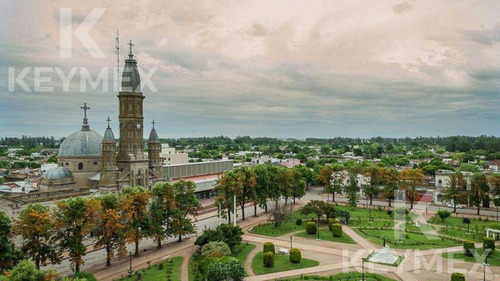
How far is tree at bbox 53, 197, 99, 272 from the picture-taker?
37.7 meters

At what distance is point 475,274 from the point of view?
36906 mm

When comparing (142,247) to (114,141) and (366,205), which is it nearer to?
(114,141)

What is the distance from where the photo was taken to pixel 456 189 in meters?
67.9

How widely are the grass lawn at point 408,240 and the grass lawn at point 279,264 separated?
12.7 meters

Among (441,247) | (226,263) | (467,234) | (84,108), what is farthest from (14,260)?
(467,234)

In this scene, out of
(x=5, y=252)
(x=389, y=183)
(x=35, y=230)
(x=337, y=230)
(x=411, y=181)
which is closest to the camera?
(x=5, y=252)

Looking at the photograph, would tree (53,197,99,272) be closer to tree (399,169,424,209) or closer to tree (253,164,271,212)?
tree (253,164,271,212)

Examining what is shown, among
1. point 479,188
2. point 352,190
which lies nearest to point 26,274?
point 352,190

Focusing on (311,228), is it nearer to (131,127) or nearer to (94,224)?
(94,224)

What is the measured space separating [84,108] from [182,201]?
26.8 meters

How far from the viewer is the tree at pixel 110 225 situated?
39750 millimetres

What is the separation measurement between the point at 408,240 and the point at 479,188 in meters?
25.2

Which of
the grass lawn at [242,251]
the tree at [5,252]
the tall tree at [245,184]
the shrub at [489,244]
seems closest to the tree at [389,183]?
the shrub at [489,244]

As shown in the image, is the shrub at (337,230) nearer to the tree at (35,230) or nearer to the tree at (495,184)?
the tree at (35,230)
